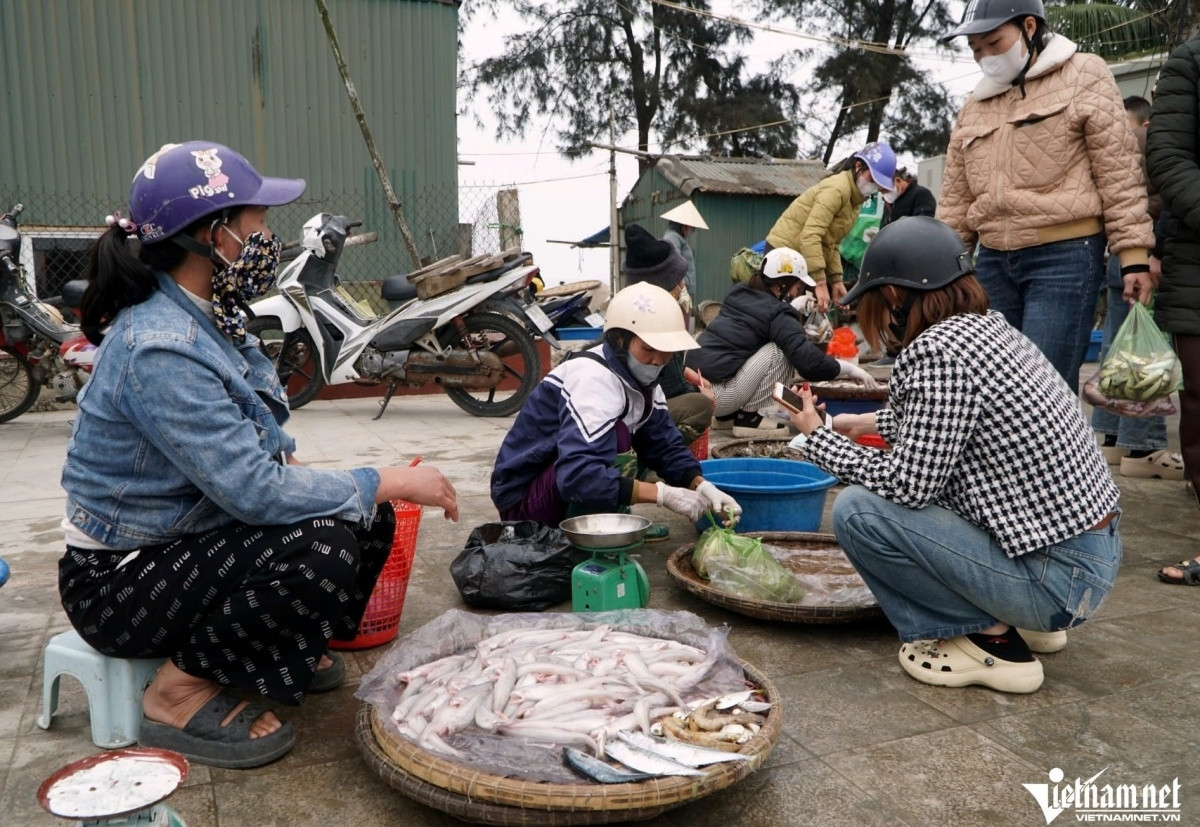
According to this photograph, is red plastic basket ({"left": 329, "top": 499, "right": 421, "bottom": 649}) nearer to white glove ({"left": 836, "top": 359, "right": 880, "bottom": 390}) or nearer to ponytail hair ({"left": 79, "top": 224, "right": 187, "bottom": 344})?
ponytail hair ({"left": 79, "top": 224, "right": 187, "bottom": 344})

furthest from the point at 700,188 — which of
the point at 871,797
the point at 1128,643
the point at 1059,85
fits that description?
the point at 871,797

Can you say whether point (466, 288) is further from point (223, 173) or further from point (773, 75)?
point (773, 75)

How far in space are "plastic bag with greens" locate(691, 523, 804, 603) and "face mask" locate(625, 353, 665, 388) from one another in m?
0.65

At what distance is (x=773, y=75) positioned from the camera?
20.1 meters

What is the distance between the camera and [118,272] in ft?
7.61

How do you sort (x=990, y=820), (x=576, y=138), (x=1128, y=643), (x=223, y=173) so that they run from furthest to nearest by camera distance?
(x=576, y=138) → (x=1128, y=643) → (x=223, y=173) → (x=990, y=820)

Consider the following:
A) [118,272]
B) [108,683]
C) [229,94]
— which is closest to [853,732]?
[108,683]

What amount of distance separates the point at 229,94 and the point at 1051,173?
8541 millimetres

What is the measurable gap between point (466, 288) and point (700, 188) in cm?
925

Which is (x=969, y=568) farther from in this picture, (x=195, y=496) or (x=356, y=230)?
(x=356, y=230)

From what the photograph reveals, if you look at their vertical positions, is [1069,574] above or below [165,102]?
below

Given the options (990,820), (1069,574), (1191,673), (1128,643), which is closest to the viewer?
(990,820)

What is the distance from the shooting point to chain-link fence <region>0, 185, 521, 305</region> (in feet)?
30.6

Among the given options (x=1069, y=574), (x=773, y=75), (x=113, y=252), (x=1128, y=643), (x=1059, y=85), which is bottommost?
(x=1128, y=643)
